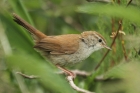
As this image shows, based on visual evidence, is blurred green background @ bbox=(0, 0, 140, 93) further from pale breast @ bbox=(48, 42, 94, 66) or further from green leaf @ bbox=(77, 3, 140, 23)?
pale breast @ bbox=(48, 42, 94, 66)

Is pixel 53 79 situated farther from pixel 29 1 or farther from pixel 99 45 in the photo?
pixel 29 1

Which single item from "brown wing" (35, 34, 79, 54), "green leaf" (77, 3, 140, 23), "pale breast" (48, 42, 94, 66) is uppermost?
"green leaf" (77, 3, 140, 23)

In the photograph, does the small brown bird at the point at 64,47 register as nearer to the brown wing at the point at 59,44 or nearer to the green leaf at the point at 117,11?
the brown wing at the point at 59,44

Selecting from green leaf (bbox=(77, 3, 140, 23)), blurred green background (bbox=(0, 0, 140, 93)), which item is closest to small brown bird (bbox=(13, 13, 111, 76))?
blurred green background (bbox=(0, 0, 140, 93))

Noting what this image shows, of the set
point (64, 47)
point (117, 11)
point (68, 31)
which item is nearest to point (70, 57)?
point (64, 47)

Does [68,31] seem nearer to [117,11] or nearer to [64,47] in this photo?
[64,47]

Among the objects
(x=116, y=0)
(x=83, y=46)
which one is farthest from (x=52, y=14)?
(x=116, y=0)

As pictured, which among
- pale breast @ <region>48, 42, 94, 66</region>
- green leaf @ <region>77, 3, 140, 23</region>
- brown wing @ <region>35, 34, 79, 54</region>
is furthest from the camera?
pale breast @ <region>48, 42, 94, 66</region>
